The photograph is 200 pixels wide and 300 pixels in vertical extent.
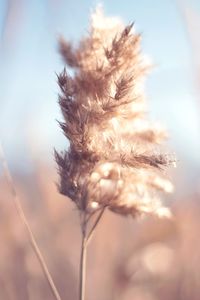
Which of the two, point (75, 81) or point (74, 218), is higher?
point (75, 81)

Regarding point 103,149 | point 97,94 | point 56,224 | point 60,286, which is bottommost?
point 60,286

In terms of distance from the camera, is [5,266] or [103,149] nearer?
[103,149]

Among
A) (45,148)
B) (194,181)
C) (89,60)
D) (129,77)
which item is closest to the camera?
(129,77)

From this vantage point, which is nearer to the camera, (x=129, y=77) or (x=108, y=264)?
(x=129, y=77)

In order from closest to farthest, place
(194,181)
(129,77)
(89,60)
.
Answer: (129,77) < (89,60) < (194,181)

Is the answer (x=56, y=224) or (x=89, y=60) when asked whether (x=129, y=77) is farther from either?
(x=56, y=224)

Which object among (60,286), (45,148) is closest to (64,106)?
(45,148)

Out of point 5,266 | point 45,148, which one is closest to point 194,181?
point 45,148

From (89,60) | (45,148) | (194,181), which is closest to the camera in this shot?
(89,60)

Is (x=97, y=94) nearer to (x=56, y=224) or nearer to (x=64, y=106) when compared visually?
(x=64, y=106)
